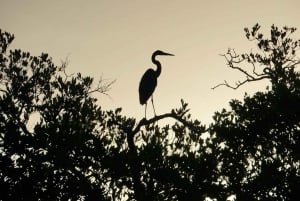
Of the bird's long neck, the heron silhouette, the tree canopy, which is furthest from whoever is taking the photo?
the bird's long neck

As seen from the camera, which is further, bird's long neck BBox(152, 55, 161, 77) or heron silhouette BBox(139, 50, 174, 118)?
bird's long neck BBox(152, 55, 161, 77)

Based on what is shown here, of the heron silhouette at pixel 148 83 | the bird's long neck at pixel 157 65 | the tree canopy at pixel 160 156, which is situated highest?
the bird's long neck at pixel 157 65

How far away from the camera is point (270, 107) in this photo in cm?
1365

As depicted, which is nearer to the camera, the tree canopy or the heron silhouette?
the tree canopy

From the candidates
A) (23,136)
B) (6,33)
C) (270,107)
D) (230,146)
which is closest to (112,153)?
(23,136)

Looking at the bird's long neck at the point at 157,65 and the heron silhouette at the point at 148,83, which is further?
the bird's long neck at the point at 157,65

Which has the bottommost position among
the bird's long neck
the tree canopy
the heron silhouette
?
the tree canopy

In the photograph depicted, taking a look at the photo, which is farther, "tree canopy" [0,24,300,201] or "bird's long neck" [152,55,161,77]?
"bird's long neck" [152,55,161,77]

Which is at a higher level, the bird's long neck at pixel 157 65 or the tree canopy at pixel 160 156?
the bird's long neck at pixel 157 65

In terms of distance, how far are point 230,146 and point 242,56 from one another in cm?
906

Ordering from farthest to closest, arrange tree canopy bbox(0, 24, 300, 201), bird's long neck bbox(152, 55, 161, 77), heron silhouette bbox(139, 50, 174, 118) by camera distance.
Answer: bird's long neck bbox(152, 55, 161, 77) → heron silhouette bbox(139, 50, 174, 118) → tree canopy bbox(0, 24, 300, 201)

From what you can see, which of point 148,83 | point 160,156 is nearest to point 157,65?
point 148,83

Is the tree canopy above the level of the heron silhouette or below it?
below

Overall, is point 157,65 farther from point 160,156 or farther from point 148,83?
point 160,156
